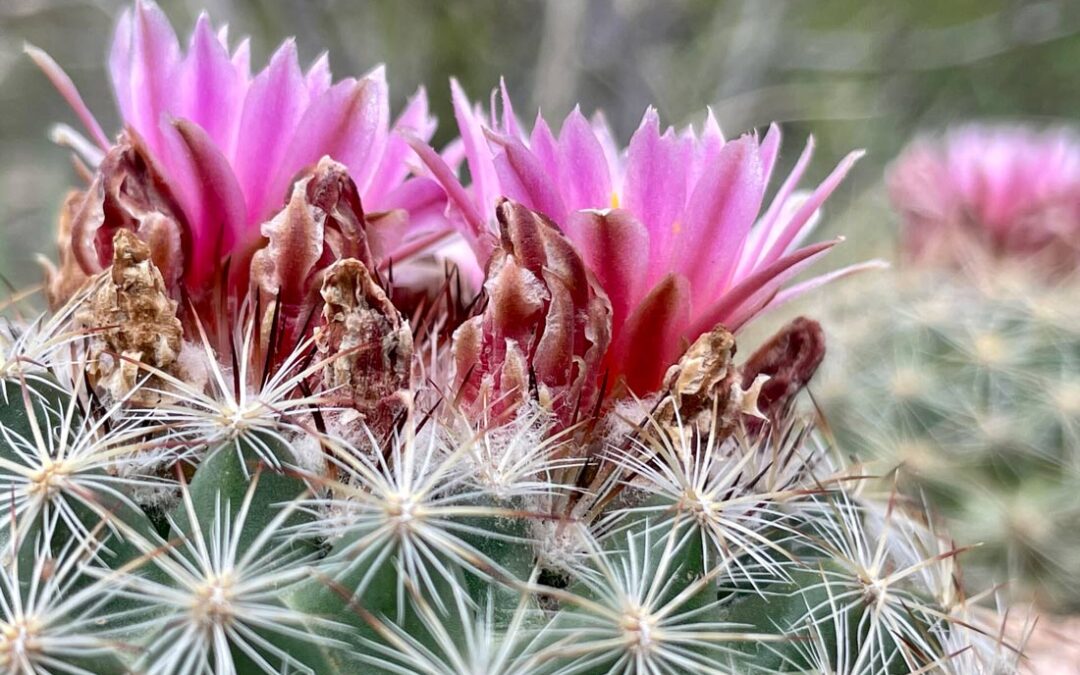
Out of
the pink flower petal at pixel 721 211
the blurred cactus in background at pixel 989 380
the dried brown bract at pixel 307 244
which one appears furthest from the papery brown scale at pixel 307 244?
the blurred cactus in background at pixel 989 380

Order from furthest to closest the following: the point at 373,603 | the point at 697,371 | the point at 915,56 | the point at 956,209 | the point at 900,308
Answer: the point at 915,56
the point at 956,209
the point at 900,308
the point at 697,371
the point at 373,603

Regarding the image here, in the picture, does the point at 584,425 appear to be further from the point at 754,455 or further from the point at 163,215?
the point at 163,215

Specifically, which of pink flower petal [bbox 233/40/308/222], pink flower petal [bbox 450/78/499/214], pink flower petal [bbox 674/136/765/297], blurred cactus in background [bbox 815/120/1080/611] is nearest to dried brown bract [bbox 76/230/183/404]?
pink flower petal [bbox 233/40/308/222]

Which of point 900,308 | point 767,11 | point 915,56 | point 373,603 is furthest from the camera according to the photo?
point 915,56

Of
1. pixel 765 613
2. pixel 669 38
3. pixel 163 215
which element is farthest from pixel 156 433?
pixel 669 38

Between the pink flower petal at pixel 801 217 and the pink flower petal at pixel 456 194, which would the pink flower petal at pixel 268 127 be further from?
the pink flower petal at pixel 801 217

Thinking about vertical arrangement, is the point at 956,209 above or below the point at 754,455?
above

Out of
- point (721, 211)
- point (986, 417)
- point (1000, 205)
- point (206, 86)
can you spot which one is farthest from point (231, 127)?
point (1000, 205)

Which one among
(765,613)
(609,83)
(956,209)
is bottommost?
(765,613)

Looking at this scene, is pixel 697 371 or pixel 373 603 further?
pixel 697 371
